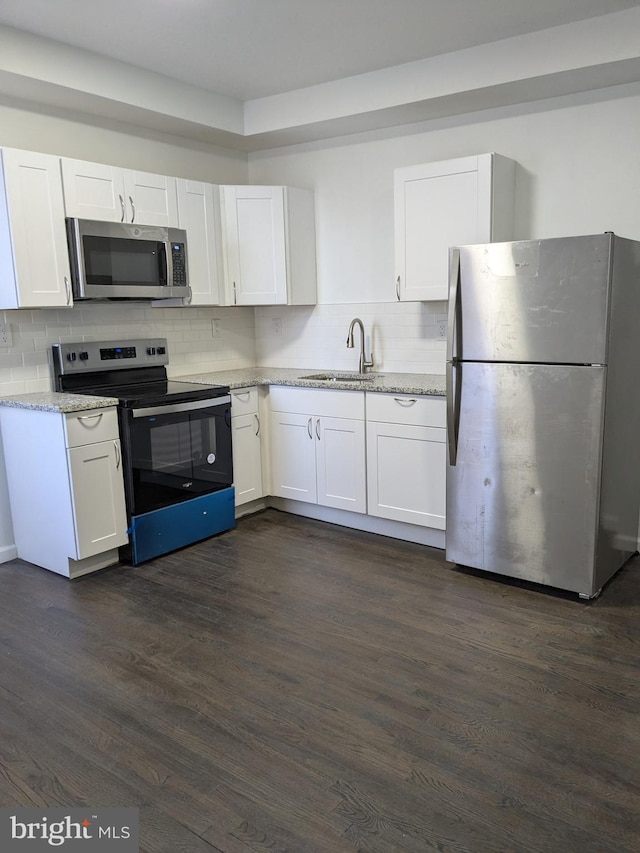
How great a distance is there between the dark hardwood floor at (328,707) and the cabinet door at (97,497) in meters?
0.20

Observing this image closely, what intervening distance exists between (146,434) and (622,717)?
2538mm

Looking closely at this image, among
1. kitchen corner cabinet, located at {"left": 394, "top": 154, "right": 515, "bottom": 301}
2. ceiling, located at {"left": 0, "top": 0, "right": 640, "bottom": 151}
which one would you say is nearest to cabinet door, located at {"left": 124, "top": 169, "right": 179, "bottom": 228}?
ceiling, located at {"left": 0, "top": 0, "right": 640, "bottom": 151}

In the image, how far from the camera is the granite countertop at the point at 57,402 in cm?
325

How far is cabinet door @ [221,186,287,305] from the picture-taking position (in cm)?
440

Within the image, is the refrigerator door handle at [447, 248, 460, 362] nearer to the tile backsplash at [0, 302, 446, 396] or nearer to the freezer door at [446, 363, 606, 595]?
the freezer door at [446, 363, 606, 595]

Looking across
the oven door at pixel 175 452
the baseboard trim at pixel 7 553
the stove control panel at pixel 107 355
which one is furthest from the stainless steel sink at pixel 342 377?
the baseboard trim at pixel 7 553

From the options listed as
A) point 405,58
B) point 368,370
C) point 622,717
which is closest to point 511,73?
point 405,58

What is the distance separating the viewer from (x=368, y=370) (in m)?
4.52

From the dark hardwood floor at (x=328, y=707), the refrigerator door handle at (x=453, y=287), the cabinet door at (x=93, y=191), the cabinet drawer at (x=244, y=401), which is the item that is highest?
the cabinet door at (x=93, y=191)

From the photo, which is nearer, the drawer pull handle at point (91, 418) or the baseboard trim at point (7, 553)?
the drawer pull handle at point (91, 418)

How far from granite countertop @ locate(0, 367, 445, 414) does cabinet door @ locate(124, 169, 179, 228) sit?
1021mm

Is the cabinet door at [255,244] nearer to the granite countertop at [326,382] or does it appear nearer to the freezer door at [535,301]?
the granite countertop at [326,382]

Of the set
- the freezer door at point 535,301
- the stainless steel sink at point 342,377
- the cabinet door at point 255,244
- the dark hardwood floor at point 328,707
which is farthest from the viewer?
the cabinet door at point 255,244

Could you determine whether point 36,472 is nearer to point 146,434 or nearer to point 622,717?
point 146,434
